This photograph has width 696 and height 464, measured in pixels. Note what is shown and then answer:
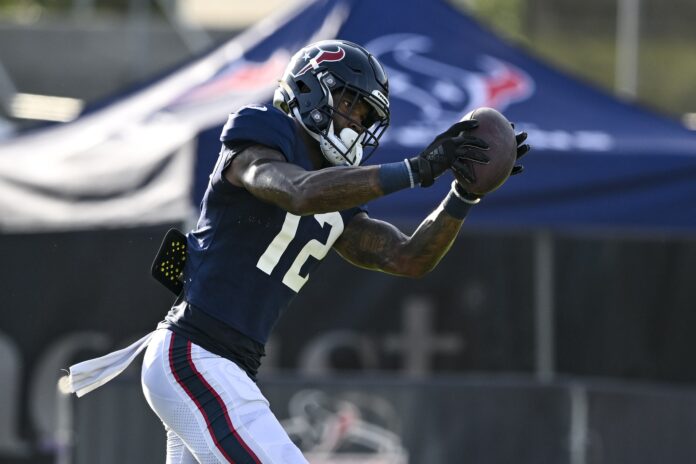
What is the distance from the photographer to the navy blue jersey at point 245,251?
4.43m

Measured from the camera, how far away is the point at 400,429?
23.7ft

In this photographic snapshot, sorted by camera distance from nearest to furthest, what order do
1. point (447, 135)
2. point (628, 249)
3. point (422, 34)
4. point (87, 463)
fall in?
1. point (447, 135)
2. point (87, 463)
3. point (422, 34)
4. point (628, 249)

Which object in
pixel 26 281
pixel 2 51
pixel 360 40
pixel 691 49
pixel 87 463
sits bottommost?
pixel 87 463

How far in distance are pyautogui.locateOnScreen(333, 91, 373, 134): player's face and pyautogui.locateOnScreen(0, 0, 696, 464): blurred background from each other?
2737 millimetres

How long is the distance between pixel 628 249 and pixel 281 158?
5.69m

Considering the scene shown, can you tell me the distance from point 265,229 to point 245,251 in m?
0.09

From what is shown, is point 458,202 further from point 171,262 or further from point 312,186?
point 171,262

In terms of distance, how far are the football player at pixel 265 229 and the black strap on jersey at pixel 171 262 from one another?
40mm

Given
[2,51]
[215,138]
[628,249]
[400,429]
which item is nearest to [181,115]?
[215,138]

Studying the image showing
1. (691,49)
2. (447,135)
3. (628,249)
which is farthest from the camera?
(691,49)

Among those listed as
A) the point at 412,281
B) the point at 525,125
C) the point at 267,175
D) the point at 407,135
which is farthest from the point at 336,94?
the point at 412,281

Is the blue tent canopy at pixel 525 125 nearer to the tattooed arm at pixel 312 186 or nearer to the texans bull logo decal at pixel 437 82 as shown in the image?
the texans bull logo decal at pixel 437 82

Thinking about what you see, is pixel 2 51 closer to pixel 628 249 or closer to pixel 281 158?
pixel 628 249

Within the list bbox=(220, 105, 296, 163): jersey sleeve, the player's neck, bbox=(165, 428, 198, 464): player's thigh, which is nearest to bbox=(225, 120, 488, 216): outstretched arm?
bbox=(220, 105, 296, 163): jersey sleeve
